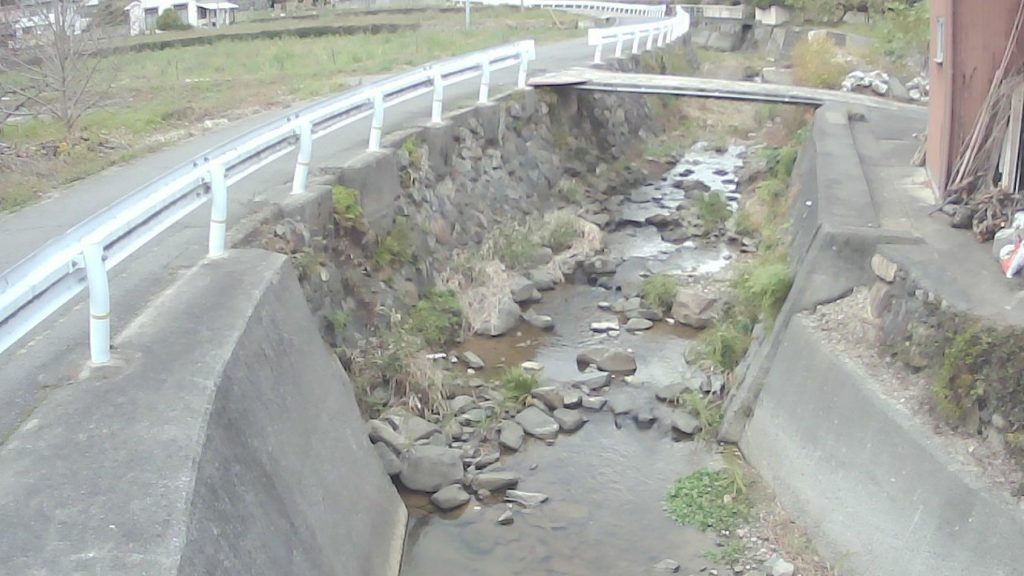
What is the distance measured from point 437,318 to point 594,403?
7.24 ft

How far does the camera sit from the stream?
7.28 m

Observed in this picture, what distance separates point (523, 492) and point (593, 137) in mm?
11892

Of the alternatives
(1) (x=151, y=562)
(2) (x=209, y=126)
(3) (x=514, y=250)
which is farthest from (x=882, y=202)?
(2) (x=209, y=126)

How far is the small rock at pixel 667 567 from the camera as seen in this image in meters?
7.05

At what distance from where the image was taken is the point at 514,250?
13469mm

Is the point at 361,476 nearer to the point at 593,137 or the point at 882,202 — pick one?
the point at 882,202

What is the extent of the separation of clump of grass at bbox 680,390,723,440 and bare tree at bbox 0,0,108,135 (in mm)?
9941

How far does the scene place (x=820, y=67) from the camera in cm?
2092

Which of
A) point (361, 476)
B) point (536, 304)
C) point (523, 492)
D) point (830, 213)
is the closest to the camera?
point (361, 476)

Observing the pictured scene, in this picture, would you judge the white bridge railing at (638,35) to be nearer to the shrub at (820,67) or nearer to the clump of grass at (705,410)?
the shrub at (820,67)

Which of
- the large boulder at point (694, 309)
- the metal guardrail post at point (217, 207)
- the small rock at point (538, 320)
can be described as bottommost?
the small rock at point (538, 320)

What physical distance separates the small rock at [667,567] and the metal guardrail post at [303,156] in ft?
15.5

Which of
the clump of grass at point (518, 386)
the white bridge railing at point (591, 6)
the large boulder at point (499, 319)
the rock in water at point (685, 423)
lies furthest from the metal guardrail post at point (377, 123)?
the white bridge railing at point (591, 6)

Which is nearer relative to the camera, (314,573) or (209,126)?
(314,573)
